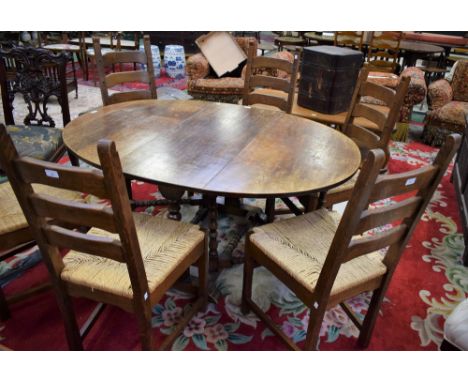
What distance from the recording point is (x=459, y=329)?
1.26m

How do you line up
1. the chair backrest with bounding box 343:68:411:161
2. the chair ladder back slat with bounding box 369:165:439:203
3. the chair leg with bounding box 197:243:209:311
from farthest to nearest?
the chair backrest with bounding box 343:68:411:161
the chair leg with bounding box 197:243:209:311
the chair ladder back slat with bounding box 369:165:439:203

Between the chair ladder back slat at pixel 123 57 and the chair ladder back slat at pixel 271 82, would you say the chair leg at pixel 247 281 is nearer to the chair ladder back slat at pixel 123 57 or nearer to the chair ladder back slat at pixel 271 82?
the chair ladder back slat at pixel 271 82

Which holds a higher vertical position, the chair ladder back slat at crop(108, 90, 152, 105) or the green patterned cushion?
the chair ladder back slat at crop(108, 90, 152, 105)

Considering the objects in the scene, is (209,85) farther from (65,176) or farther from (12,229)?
(65,176)

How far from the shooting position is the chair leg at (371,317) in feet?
4.77

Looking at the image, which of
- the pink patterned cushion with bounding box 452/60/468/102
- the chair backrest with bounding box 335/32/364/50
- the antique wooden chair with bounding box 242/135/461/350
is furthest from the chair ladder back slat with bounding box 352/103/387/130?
the chair backrest with bounding box 335/32/364/50

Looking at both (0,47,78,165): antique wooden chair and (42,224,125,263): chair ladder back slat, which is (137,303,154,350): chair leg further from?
(0,47,78,165): antique wooden chair

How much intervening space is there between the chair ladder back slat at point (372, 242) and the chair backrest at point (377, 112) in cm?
84

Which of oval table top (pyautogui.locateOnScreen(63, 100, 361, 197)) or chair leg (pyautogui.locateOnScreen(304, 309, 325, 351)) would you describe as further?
oval table top (pyautogui.locateOnScreen(63, 100, 361, 197))

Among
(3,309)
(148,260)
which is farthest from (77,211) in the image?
(3,309)

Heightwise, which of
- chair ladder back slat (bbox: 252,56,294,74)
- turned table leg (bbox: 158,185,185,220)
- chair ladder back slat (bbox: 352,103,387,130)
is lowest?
turned table leg (bbox: 158,185,185,220)

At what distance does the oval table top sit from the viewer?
136 centimetres

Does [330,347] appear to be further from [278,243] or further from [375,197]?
[375,197]

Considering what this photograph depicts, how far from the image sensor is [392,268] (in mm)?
1377
